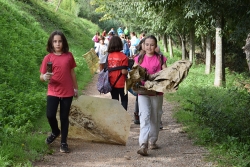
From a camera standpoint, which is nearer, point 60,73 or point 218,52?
point 60,73

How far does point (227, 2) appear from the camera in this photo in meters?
10.5

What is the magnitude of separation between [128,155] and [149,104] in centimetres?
82

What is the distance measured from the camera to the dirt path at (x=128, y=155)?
5070mm

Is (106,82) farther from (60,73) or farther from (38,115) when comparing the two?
(38,115)

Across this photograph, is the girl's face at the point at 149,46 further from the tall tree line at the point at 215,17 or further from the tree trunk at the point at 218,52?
the tree trunk at the point at 218,52

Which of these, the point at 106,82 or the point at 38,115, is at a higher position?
the point at 106,82

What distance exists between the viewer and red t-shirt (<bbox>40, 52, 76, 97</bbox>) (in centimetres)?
514

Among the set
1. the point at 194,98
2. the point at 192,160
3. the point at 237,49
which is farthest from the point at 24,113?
the point at 237,49

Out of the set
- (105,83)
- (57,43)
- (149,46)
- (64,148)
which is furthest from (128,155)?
(57,43)

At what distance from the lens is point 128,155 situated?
552 centimetres

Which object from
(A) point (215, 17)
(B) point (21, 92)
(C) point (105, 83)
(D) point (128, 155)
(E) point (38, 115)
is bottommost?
(D) point (128, 155)

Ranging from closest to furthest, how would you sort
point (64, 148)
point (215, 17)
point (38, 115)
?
1. point (64, 148)
2. point (38, 115)
3. point (215, 17)

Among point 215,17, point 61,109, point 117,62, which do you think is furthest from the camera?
point 215,17

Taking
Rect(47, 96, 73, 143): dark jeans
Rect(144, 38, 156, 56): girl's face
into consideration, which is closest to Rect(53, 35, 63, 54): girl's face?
Rect(47, 96, 73, 143): dark jeans
